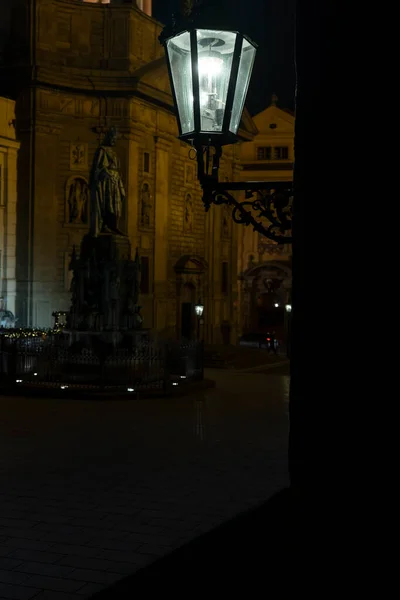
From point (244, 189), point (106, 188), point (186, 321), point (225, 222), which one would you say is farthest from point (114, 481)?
point (225, 222)

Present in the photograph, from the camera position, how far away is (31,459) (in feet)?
38.1

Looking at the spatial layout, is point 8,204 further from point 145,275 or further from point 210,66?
point 210,66

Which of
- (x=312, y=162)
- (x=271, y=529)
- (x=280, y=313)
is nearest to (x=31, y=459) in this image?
(x=271, y=529)

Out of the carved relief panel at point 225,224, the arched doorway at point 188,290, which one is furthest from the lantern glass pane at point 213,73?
the carved relief panel at point 225,224

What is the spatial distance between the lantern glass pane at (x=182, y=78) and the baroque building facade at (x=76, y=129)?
3038cm

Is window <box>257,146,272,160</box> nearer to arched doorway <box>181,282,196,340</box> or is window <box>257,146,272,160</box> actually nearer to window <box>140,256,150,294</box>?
arched doorway <box>181,282,196,340</box>

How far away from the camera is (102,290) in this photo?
23000 mm

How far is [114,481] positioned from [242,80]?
6.38m

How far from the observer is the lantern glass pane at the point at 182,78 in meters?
5.06

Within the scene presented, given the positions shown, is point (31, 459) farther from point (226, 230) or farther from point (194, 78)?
point (226, 230)

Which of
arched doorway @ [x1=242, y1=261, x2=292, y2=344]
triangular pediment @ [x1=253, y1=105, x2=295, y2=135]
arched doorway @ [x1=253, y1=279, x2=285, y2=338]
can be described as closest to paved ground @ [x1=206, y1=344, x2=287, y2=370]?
arched doorway @ [x1=242, y1=261, x2=292, y2=344]

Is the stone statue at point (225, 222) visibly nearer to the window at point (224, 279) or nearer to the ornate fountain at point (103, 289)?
the window at point (224, 279)

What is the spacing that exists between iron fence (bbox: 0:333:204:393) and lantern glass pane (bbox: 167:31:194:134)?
14752mm

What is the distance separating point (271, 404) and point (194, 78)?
15.0 m
